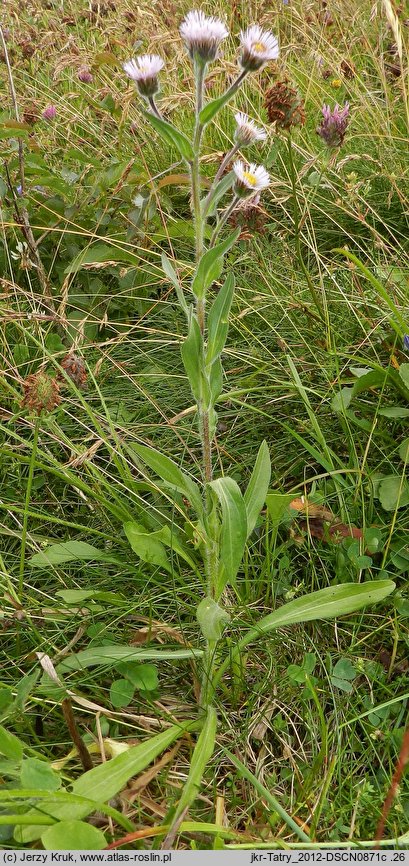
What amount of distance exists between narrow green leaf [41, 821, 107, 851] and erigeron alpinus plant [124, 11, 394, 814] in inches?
5.7

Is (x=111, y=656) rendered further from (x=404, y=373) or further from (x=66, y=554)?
(x=404, y=373)

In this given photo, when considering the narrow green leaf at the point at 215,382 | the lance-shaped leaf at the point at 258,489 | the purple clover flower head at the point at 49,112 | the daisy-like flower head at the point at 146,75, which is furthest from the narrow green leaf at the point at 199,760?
the purple clover flower head at the point at 49,112

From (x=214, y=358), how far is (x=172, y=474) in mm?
268

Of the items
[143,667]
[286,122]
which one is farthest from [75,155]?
[143,667]

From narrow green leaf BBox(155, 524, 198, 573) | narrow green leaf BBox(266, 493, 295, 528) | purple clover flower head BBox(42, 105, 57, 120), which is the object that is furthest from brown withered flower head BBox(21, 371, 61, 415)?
purple clover flower head BBox(42, 105, 57, 120)

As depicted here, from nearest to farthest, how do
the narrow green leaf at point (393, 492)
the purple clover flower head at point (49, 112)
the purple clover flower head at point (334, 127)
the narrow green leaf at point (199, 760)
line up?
the narrow green leaf at point (199, 760) → the narrow green leaf at point (393, 492) → the purple clover flower head at point (334, 127) → the purple clover flower head at point (49, 112)

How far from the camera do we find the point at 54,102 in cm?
299

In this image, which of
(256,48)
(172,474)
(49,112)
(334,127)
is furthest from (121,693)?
(49,112)

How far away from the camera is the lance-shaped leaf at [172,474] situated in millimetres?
1386

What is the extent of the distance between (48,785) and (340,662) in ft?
1.88

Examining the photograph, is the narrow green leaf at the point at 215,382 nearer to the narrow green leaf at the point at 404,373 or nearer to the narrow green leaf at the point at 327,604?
the narrow green leaf at the point at 327,604

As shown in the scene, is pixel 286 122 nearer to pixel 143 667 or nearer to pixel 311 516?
pixel 311 516

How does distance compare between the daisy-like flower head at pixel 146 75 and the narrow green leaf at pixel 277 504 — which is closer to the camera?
the daisy-like flower head at pixel 146 75

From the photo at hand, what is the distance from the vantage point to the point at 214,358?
125cm
